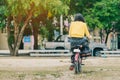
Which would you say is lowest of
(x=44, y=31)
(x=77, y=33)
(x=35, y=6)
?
(x=77, y=33)

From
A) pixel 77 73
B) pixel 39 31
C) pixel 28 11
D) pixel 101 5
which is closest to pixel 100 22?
pixel 101 5

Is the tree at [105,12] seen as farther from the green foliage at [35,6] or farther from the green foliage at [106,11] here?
the green foliage at [35,6]

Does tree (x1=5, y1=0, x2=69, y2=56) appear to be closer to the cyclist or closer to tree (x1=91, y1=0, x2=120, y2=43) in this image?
tree (x1=91, y1=0, x2=120, y2=43)

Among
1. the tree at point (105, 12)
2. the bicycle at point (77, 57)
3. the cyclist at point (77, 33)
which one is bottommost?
the bicycle at point (77, 57)

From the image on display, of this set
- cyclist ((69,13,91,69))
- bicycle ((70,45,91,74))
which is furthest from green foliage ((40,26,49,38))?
bicycle ((70,45,91,74))

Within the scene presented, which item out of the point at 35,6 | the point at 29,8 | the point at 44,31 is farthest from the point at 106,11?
the point at 29,8

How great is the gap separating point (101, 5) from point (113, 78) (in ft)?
82.7

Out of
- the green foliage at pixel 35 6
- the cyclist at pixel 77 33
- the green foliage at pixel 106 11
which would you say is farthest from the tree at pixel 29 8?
the cyclist at pixel 77 33

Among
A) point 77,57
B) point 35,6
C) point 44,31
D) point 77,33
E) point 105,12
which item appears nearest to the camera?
point 77,57

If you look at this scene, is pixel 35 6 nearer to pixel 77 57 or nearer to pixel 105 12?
pixel 105 12

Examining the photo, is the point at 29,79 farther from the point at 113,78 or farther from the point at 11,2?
the point at 11,2

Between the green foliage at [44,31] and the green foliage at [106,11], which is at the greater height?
the green foliage at [106,11]

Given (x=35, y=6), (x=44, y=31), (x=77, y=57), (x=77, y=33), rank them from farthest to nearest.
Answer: (x=44, y=31) < (x=35, y=6) < (x=77, y=33) < (x=77, y=57)

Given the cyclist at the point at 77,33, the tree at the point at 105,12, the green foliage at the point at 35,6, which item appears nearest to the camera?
the cyclist at the point at 77,33
